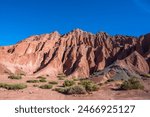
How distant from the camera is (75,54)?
7488cm

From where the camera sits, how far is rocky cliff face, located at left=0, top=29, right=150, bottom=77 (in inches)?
2650

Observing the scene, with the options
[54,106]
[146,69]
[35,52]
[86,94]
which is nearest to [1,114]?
[54,106]

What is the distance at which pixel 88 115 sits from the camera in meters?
10.2

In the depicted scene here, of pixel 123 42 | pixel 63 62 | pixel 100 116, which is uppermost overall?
pixel 123 42

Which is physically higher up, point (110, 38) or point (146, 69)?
point (110, 38)

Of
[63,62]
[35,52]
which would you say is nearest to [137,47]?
[63,62]

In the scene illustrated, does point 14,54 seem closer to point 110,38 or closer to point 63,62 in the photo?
point 63,62

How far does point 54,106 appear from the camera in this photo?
36.3ft

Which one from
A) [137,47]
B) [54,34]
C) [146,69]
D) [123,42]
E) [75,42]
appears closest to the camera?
[146,69]

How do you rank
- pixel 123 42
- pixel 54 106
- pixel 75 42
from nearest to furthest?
pixel 54 106, pixel 123 42, pixel 75 42

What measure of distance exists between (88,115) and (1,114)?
323 centimetres

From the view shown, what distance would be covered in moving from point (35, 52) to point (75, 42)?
46.0 ft

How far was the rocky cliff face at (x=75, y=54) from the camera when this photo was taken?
67312 millimetres

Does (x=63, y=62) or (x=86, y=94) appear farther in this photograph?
(x=63, y=62)
